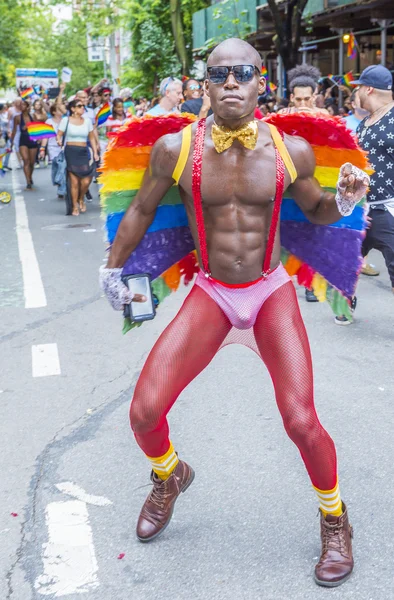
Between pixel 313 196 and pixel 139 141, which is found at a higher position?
pixel 139 141

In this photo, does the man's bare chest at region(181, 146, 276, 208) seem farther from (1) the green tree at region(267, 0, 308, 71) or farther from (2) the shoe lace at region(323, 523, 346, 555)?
(1) the green tree at region(267, 0, 308, 71)

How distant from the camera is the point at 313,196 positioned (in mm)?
3350

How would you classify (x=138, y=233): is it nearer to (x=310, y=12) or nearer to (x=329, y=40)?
(x=310, y=12)

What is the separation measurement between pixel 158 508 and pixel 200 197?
1322mm

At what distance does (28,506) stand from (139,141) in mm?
1729

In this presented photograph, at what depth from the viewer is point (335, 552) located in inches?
125

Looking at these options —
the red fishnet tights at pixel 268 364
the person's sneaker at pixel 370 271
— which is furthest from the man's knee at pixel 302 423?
the person's sneaker at pixel 370 271

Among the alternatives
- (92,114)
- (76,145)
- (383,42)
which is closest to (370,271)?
(76,145)

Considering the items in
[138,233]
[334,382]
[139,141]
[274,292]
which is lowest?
[334,382]

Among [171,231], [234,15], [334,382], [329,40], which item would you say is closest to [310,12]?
[329,40]

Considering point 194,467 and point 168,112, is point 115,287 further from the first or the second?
point 168,112

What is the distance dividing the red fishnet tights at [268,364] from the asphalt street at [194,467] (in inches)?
17.1

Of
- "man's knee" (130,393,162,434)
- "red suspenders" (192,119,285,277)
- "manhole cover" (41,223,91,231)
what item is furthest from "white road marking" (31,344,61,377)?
"manhole cover" (41,223,91,231)

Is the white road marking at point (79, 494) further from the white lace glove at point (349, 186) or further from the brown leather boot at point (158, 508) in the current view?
the white lace glove at point (349, 186)
